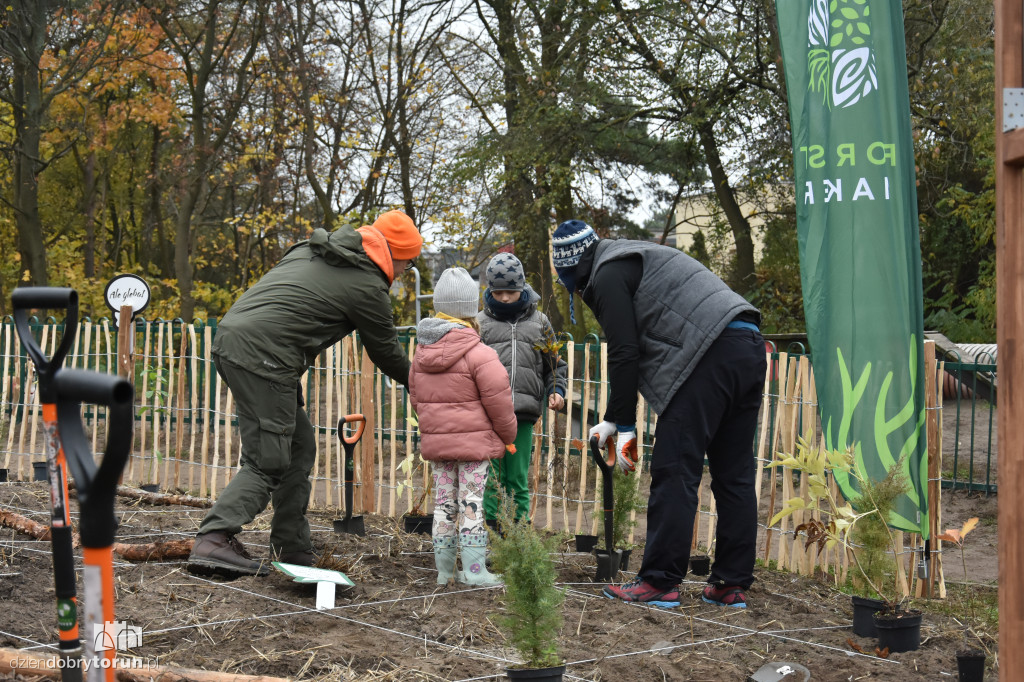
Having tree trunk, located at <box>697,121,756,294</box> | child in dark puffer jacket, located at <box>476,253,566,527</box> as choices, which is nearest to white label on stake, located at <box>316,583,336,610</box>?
child in dark puffer jacket, located at <box>476,253,566,527</box>

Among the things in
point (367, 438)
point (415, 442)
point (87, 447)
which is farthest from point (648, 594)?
point (415, 442)

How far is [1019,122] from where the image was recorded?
2.13 meters

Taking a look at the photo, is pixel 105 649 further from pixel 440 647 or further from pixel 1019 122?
pixel 1019 122

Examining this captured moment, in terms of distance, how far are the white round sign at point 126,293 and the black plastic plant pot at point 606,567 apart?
4.75 metres

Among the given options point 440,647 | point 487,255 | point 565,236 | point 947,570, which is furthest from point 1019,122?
point 487,255

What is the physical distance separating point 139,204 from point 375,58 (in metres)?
9.76

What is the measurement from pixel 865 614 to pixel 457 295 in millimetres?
2094

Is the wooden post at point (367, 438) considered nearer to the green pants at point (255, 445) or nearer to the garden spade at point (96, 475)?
the green pants at point (255, 445)

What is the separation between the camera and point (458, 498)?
417cm

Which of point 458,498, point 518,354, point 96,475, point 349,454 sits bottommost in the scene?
point 458,498

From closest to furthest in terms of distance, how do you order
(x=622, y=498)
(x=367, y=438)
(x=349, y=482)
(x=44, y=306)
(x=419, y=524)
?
(x=44, y=306) < (x=622, y=498) < (x=349, y=482) < (x=419, y=524) < (x=367, y=438)

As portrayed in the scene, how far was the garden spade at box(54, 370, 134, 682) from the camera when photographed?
1449 mm

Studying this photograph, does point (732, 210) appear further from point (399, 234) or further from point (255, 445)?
point (255, 445)

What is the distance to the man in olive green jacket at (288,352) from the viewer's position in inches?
155
